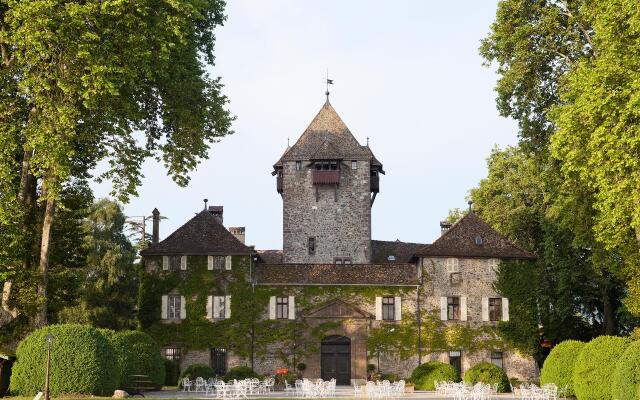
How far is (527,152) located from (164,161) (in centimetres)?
1419

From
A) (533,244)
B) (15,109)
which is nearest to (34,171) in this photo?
(15,109)

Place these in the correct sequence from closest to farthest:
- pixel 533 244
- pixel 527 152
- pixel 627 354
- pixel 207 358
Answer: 1. pixel 627 354
2. pixel 527 152
3. pixel 207 358
4. pixel 533 244

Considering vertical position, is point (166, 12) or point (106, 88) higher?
point (166, 12)

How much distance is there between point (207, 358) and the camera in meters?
43.3

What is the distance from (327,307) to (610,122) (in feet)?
62.3

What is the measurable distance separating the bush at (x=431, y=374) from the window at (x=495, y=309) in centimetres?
499

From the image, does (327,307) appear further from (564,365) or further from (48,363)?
(48,363)

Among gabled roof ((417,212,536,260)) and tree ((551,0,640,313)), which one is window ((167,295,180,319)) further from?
tree ((551,0,640,313))

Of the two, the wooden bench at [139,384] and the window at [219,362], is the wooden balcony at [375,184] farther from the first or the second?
the wooden bench at [139,384]

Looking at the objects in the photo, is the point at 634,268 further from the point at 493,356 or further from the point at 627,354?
the point at 493,356

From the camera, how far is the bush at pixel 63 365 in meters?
25.8

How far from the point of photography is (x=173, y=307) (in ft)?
144

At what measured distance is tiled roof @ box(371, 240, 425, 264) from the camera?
172 ft

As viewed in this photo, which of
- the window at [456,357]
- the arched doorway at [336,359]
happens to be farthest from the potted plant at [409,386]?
the arched doorway at [336,359]
